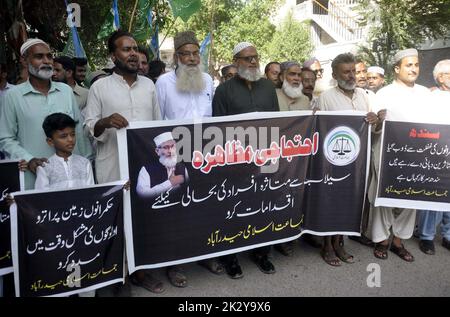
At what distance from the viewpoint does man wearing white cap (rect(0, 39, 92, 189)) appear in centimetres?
288

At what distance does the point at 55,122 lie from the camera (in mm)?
2803

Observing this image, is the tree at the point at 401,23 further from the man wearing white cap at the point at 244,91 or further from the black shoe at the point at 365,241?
the man wearing white cap at the point at 244,91

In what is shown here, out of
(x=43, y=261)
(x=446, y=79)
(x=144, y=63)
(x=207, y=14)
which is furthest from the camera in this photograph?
(x=207, y=14)

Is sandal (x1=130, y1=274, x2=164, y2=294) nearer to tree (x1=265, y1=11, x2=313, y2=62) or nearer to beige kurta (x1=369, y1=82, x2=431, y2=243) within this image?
beige kurta (x1=369, y1=82, x2=431, y2=243)

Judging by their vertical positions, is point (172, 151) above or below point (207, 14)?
below

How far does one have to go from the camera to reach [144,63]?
479 cm

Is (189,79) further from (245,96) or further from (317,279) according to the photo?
(317,279)

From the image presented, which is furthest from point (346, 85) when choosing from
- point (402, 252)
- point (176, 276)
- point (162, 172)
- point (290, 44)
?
point (290, 44)

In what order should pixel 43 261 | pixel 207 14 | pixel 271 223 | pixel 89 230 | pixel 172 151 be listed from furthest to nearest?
pixel 207 14, pixel 271 223, pixel 172 151, pixel 89 230, pixel 43 261

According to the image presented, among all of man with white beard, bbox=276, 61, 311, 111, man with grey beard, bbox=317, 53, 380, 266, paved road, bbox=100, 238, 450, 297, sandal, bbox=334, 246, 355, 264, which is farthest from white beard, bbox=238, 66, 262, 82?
sandal, bbox=334, 246, 355, 264

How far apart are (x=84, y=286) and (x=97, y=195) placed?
0.70 meters
